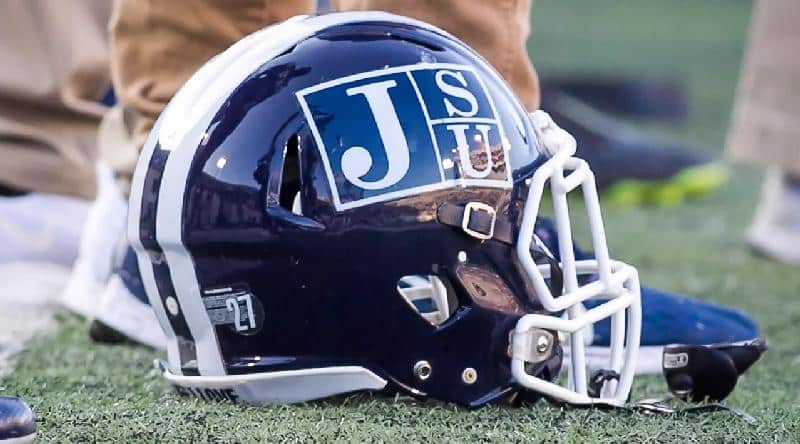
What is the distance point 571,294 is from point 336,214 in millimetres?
257

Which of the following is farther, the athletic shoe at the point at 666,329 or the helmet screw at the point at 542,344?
the athletic shoe at the point at 666,329

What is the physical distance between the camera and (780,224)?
2.97 m

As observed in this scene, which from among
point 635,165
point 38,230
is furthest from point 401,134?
point 635,165

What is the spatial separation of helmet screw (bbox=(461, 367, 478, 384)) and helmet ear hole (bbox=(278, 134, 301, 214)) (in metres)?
0.24

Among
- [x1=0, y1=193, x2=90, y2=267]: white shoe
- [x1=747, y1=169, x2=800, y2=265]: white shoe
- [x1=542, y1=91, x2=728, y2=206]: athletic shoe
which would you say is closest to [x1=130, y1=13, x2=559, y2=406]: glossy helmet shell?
[x1=0, y1=193, x2=90, y2=267]: white shoe

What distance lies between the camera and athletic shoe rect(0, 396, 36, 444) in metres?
1.22

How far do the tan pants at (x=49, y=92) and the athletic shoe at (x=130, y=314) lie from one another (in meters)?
0.65

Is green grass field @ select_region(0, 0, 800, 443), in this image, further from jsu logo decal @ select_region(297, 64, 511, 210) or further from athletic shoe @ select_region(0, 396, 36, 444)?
jsu logo decal @ select_region(297, 64, 511, 210)

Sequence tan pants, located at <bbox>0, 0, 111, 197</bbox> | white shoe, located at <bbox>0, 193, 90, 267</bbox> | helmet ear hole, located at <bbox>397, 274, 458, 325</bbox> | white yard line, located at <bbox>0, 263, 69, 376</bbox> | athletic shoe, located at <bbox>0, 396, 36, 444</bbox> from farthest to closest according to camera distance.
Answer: tan pants, located at <bbox>0, 0, 111, 197</bbox> < white shoe, located at <bbox>0, 193, 90, 267</bbox> < white yard line, located at <bbox>0, 263, 69, 376</bbox> < helmet ear hole, located at <bbox>397, 274, 458, 325</bbox> < athletic shoe, located at <bbox>0, 396, 36, 444</bbox>

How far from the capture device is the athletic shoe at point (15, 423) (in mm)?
1224

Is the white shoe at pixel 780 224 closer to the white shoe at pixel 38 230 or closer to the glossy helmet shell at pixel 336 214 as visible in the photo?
the white shoe at pixel 38 230

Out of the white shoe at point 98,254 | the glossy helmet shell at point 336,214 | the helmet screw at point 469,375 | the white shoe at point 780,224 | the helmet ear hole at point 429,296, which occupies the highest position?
the glossy helmet shell at point 336,214

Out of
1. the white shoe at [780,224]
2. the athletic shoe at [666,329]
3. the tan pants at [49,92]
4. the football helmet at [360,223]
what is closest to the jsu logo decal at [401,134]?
the football helmet at [360,223]

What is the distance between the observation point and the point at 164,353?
1.89m
